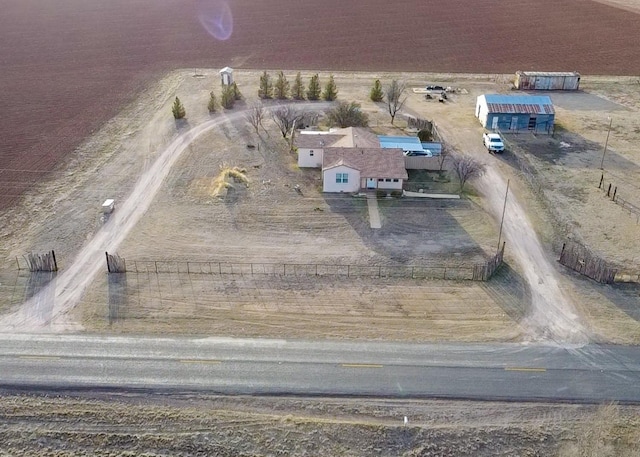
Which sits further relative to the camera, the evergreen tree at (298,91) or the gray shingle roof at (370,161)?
the evergreen tree at (298,91)

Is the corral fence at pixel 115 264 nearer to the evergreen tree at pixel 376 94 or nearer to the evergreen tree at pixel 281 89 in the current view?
the evergreen tree at pixel 281 89

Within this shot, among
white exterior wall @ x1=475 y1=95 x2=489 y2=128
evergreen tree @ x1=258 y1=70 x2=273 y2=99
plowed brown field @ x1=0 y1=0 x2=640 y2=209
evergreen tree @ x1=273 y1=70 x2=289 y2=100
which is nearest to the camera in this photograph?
white exterior wall @ x1=475 y1=95 x2=489 y2=128

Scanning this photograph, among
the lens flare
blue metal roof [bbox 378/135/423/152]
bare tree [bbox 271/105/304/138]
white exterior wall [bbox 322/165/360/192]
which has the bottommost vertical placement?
white exterior wall [bbox 322/165/360/192]

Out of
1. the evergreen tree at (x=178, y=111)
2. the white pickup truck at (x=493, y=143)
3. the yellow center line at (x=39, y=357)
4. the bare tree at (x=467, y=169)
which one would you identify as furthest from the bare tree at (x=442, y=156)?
the yellow center line at (x=39, y=357)

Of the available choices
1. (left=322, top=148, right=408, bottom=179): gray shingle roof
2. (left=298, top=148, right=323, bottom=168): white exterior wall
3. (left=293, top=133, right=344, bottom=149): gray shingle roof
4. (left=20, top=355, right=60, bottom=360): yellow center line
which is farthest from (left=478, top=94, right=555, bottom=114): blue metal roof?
(left=20, top=355, right=60, bottom=360): yellow center line

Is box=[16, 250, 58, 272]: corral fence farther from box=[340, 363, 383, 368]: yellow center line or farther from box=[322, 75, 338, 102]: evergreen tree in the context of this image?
box=[322, 75, 338, 102]: evergreen tree

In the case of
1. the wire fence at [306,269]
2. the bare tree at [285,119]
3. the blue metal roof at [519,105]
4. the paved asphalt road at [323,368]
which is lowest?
the paved asphalt road at [323,368]

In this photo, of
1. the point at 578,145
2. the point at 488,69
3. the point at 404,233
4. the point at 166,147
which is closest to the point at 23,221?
the point at 166,147
